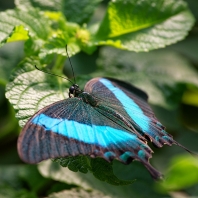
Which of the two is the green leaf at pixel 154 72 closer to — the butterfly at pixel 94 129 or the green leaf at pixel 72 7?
the green leaf at pixel 72 7

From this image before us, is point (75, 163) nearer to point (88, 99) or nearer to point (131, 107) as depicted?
point (88, 99)

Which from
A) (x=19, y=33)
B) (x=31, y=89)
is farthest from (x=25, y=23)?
(x=31, y=89)

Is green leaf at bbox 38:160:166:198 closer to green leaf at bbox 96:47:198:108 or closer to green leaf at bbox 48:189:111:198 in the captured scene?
green leaf at bbox 48:189:111:198

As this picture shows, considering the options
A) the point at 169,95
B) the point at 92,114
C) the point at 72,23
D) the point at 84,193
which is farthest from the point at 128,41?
the point at 84,193

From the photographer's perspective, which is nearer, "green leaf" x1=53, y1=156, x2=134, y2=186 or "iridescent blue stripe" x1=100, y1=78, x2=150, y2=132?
"green leaf" x1=53, y1=156, x2=134, y2=186

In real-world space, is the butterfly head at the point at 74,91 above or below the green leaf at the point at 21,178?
above

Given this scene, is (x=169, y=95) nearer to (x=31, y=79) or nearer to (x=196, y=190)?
(x=196, y=190)

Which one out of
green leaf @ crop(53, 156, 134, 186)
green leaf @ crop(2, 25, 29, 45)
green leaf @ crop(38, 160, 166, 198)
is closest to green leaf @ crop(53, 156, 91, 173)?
green leaf @ crop(53, 156, 134, 186)

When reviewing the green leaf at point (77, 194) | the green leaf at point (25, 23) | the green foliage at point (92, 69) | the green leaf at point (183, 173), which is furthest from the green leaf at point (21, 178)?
the green leaf at point (183, 173)
